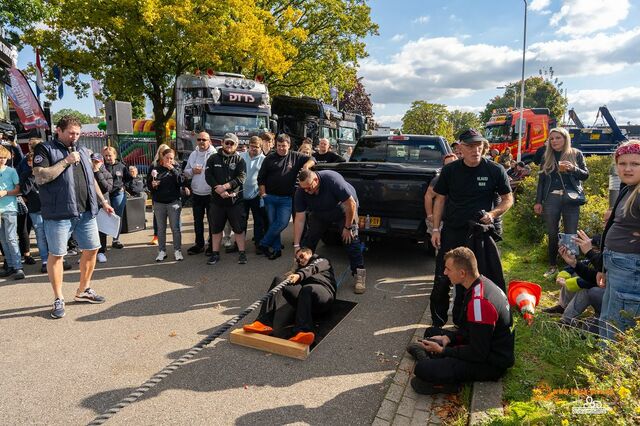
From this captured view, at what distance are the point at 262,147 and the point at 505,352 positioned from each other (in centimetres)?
556

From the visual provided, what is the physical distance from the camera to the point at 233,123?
13109 mm

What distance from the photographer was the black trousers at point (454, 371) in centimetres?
295

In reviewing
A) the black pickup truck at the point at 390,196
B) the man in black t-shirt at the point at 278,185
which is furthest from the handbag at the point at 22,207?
the black pickup truck at the point at 390,196

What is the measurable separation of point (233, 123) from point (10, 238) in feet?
27.3

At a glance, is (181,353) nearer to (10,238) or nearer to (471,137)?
(471,137)

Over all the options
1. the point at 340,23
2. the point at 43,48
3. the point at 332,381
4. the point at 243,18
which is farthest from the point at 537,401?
the point at 340,23

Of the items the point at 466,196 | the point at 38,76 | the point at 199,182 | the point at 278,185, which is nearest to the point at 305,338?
the point at 466,196

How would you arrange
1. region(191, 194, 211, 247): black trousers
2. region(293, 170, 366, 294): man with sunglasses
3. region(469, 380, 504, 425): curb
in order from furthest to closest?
region(191, 194, 211, 247): black trousers
region(293, 170, 366, 294): man with sunglasses
region(469, 380, 504, 425): curb

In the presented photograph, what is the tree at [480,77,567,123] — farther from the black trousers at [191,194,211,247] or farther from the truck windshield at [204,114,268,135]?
the black trousers at [191,194,211,247]

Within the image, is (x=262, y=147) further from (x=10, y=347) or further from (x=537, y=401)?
(x=537, y=401)

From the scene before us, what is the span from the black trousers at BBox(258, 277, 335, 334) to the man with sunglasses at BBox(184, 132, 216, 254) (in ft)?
9.91

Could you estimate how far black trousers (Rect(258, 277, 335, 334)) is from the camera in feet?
12.5

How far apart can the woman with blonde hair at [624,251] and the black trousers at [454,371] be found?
31.5 inches

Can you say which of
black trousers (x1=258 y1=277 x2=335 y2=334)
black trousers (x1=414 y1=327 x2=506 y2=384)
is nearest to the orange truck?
black trousers (x1=258 y1=277 x2=335 y2=334)
